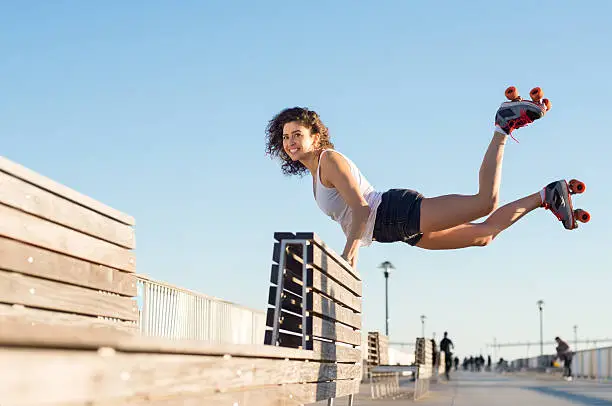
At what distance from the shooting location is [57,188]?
4160 mm

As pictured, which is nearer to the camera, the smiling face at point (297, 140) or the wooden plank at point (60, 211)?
the wooden plank at point (60, 211)

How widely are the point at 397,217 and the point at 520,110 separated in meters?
1.12

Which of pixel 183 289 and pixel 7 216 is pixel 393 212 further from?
pixel 183 289

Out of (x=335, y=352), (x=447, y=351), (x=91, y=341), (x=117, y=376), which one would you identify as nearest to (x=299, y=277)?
(x=335, y=352)

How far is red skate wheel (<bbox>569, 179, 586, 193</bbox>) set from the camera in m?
6.73

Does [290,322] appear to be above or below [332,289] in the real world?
below

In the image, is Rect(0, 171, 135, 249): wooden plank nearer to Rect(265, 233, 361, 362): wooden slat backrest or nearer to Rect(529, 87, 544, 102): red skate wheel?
Rect(265, 233, 361, 362): wooden slat backrest

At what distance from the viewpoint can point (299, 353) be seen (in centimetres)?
447

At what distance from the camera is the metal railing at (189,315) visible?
1216 centimetres

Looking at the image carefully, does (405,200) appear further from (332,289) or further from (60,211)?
(60,211)

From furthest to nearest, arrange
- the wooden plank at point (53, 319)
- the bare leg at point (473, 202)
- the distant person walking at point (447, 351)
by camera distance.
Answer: the distant person walking at point (447, 351) → the bare leg at point (473, 202) → the wooden plank at point (53, 319)

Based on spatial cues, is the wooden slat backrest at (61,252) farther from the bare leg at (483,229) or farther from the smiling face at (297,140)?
the bare leg at (483,229)

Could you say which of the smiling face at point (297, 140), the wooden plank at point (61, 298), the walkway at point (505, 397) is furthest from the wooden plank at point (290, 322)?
the walkway at point (505, 397)

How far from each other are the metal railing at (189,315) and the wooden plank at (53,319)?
15.6ft
